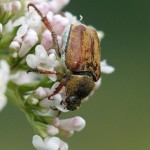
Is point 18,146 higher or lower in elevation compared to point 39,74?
higher

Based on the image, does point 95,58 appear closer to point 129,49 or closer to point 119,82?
point 119,82

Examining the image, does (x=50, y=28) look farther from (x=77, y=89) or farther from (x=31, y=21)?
(x=77, y=89)

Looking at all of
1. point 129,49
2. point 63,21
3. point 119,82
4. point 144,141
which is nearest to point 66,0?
point 63,21

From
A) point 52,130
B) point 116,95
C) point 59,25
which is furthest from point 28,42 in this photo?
point 116,95

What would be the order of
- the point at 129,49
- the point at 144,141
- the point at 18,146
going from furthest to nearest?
the point at 129,49 < the point at 144,141 < the point at 18,146

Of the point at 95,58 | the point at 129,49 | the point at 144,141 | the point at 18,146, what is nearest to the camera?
the point at 95,58

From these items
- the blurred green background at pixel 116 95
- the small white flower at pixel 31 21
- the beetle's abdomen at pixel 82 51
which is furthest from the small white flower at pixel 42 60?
the blurred green background at pixel 116 95

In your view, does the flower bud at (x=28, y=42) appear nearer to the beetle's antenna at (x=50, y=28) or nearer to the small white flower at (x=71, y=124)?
the beetle's antenna at (x=50, y=28)
